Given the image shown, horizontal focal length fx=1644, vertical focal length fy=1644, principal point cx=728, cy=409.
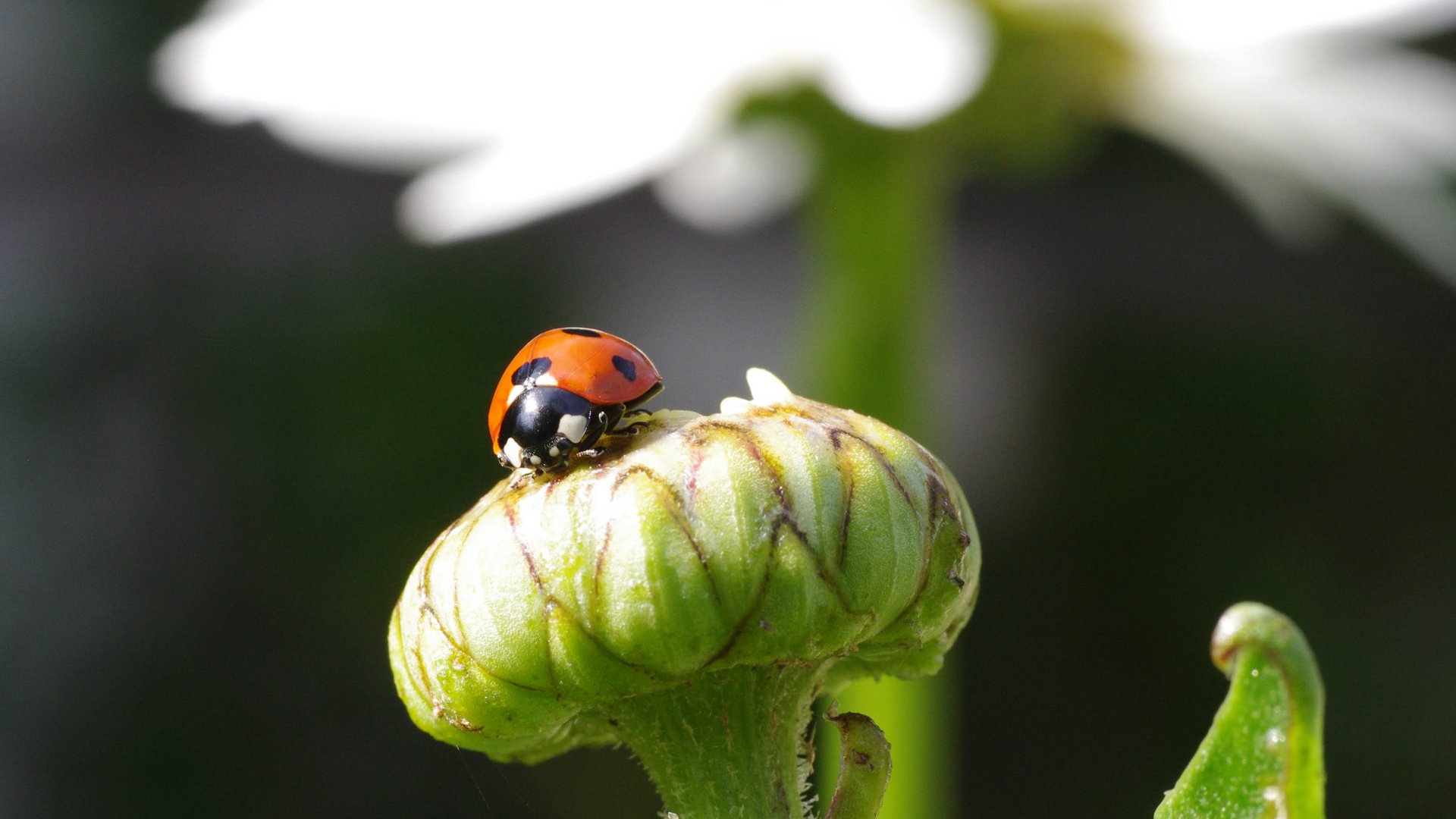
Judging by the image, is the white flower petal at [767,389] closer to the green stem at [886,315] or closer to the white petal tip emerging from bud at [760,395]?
the white petal tip emerging from bud at [760,395]

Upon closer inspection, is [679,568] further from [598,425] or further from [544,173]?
[544,173]

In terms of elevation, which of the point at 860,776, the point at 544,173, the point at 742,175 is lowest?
the point at 860,776

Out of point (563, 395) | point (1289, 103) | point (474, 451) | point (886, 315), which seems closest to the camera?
point (563, 395)

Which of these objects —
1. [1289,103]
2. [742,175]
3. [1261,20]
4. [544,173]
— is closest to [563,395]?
[544,173]

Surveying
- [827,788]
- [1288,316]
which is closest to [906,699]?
Result: [827,788]

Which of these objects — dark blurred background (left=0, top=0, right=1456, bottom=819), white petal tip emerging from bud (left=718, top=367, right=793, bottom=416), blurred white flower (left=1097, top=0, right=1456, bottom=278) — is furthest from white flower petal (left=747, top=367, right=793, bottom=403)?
dark blurred background (left=0, top=0, right=1456, bottom=819)

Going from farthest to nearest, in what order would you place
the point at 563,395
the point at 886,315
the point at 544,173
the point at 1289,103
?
the point at 1289,103 < the point at 544,173 < the point at 886,315 < the point at 563,395

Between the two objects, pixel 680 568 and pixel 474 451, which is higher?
pixel 474 451

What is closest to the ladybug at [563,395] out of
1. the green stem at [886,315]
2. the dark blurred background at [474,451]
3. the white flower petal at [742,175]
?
the green stem at [886,315]
